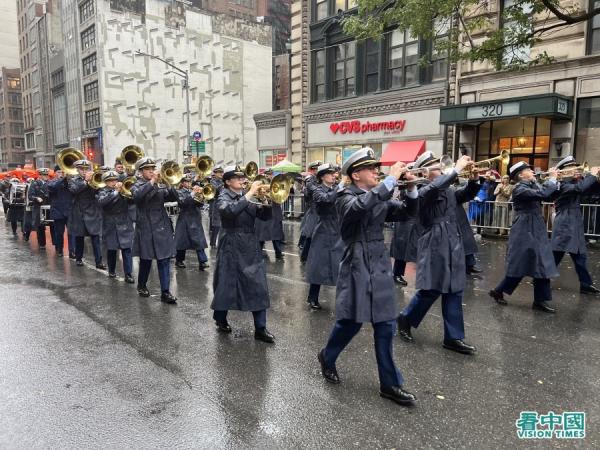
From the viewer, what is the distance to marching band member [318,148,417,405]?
156 inches

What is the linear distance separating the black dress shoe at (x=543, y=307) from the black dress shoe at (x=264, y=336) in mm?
3715

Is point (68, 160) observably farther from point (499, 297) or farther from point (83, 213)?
point (499, 297)

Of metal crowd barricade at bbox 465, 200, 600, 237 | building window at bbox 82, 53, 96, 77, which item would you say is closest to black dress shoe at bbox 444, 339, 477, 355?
metal crowd barricade at bbox 465, 200, 600, 237

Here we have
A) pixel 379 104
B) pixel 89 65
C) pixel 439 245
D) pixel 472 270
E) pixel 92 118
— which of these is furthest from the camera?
pixel 92 118

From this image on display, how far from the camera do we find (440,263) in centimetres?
507

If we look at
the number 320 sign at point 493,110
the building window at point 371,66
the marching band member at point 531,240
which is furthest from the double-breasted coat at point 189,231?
the building window at point 371,66

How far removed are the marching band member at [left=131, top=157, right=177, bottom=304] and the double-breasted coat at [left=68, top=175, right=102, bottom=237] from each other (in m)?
3.38

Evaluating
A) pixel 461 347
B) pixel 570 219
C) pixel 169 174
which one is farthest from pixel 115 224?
pixel 570 219

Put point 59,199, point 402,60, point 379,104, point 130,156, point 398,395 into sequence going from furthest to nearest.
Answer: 1. point 379,104
2. point 402,60
3. point 59,199
4. point 130,156
5. point 398,395

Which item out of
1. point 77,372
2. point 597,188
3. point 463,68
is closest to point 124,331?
point 77,372

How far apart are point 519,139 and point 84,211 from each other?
14.6m

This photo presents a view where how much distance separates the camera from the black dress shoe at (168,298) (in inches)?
282

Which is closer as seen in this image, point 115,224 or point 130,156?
point 130,156

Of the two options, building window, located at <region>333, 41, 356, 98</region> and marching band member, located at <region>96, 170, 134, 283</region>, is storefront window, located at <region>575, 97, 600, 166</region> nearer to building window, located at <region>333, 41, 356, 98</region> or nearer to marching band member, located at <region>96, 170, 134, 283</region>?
building window, located at <region>333, 41, 356, 98</region>
